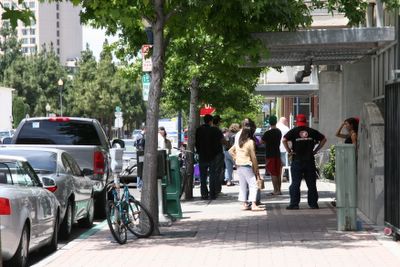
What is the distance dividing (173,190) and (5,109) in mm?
69135

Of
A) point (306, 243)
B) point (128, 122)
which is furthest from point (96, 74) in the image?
point (306, 243)

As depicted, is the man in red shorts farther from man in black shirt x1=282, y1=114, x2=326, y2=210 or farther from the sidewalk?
the sidewalk

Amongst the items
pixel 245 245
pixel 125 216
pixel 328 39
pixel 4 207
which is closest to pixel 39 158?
pixel 125 216

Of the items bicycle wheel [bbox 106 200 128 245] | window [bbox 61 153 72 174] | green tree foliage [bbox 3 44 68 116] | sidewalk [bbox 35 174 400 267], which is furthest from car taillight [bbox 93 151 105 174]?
green tree foliage [bbox 3 44 68 116]

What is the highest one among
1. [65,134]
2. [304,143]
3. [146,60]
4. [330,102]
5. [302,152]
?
[146,60]

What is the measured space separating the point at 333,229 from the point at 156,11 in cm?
429

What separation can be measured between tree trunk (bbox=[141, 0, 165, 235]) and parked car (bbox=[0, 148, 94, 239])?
124cm

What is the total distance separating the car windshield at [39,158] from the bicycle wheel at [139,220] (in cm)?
161

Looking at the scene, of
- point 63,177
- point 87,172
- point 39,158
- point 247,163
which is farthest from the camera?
point 247,163

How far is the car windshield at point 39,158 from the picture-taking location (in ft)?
46.5

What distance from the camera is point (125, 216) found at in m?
13.0

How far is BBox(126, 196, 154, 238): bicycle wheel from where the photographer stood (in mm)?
13188

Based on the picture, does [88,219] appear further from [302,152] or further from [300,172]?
[302,152]

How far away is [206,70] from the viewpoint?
21734 mm
